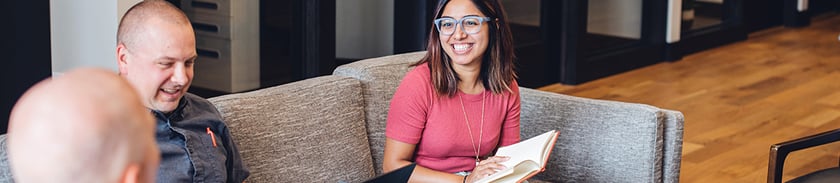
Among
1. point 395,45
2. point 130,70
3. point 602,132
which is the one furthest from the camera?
point 395,45

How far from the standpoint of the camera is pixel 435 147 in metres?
2.96

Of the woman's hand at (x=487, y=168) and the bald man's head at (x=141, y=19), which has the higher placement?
the bald man's head at (x=141, y=19)

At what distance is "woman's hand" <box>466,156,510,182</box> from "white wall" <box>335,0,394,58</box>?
2.49 metres

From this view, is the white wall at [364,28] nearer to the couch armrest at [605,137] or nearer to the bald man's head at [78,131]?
the couch armrest at [605,137]

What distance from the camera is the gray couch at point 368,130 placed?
2.81 m

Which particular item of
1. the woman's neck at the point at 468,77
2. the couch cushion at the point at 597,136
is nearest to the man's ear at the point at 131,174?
the woman's neck at the point at 468,77

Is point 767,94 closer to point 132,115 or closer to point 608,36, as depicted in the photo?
point 608,36

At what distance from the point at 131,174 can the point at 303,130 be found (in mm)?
1825

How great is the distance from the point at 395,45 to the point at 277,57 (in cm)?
83

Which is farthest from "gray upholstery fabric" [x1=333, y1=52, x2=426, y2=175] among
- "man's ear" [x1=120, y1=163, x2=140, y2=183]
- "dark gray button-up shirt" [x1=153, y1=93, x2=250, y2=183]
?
"man's ear" [x1=120, y1=163, x2=140, y2=183]

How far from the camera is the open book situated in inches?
106

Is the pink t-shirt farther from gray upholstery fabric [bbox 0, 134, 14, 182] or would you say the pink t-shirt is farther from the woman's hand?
gray upholstery fabric [bbox 0, 134, 14, 182]

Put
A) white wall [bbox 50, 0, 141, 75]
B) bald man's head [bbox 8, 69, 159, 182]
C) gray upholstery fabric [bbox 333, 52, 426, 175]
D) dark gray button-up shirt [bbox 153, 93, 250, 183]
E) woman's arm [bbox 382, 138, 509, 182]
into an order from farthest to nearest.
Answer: white wall [bbox 50, 0, 141, 75] < gray upholstery fabric [bbox 333, 52, 426, 175] < woman's arm [bbox 382, 138, 509, 182] < dark gray button-up shirt [bbox 153, 93, 250, 183] < bald man's head [bbox 8, 69, 159, 182]

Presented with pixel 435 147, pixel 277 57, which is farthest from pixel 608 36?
pixel 435 147
